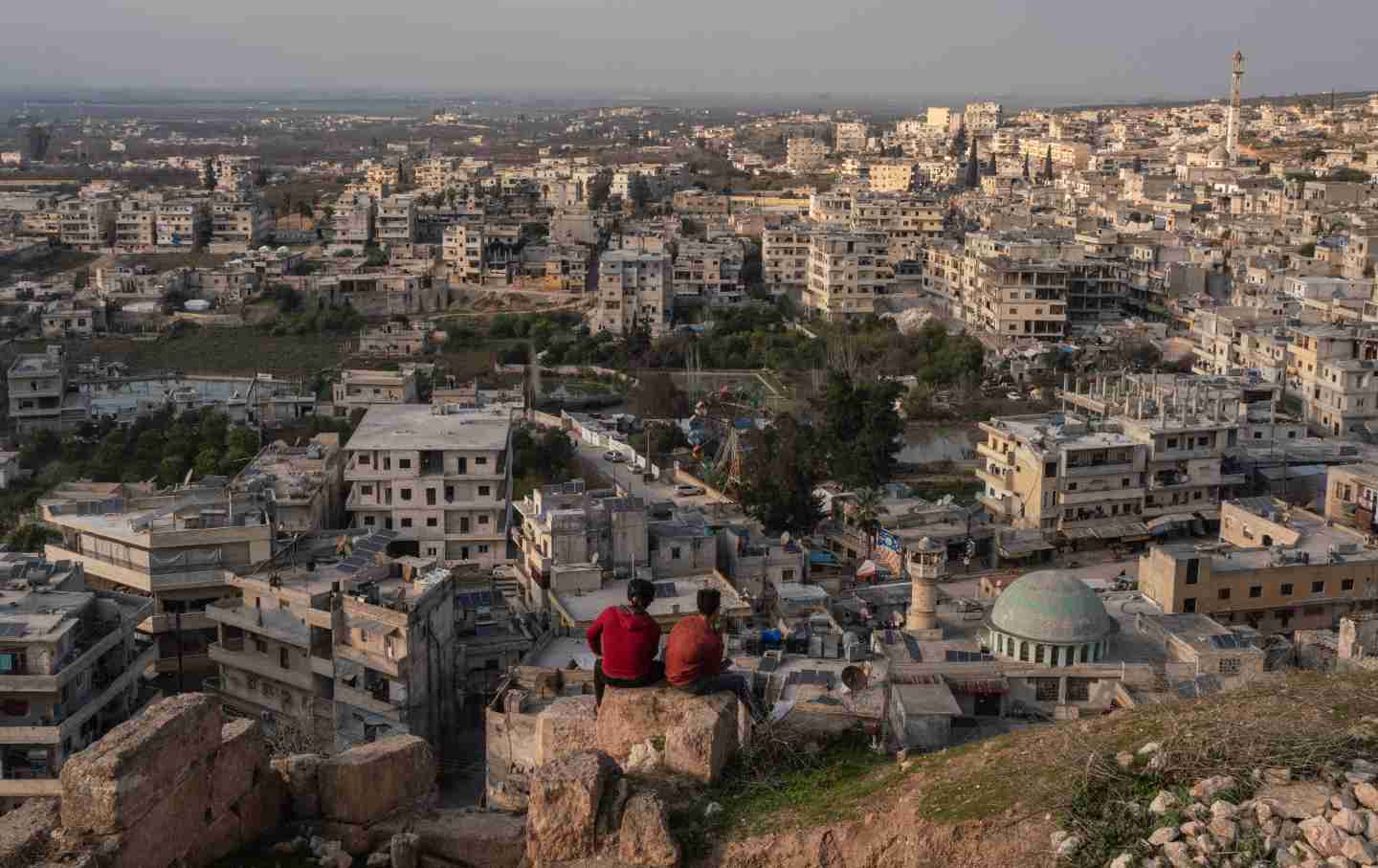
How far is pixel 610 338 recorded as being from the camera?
2969cm

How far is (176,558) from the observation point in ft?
37.3

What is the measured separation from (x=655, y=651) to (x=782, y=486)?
33.8 feet

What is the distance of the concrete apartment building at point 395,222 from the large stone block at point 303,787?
1415 inches

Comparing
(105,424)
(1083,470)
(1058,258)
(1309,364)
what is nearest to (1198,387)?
(1083,470)

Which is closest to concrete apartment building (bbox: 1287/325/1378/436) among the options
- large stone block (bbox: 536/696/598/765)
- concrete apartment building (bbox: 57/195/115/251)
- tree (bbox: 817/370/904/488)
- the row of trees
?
the row of trees

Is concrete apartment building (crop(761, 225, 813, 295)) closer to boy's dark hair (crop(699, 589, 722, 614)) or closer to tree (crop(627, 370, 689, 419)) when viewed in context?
tree (crop(627, 370, 689, 419))

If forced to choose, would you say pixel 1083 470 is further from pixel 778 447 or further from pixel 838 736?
pixel 838 736

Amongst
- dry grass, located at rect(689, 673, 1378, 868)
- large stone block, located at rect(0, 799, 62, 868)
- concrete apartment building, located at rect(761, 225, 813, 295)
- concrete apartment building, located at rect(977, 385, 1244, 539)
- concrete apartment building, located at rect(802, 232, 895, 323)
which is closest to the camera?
dry grass, located at rect(689, 673, 1378, 868)

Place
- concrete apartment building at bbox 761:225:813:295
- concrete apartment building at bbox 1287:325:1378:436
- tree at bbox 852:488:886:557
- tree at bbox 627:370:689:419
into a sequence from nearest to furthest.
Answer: tree at bbox 852:488:886:557
concrete apartment building at bbox 1287:325:1378:436
tree at bbox 627:370:689:419
concrete apartment building at bbox 761:225:813:295

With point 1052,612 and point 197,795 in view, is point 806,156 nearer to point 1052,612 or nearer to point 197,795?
point 1052,612

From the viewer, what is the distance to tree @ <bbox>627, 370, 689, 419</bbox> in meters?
23.7

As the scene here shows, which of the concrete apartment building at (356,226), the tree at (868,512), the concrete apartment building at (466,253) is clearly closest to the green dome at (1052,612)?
the tree at (868,512)

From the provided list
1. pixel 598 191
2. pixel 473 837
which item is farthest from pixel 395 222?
pixel 473 837

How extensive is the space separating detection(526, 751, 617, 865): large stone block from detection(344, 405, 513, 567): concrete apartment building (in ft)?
31.1
